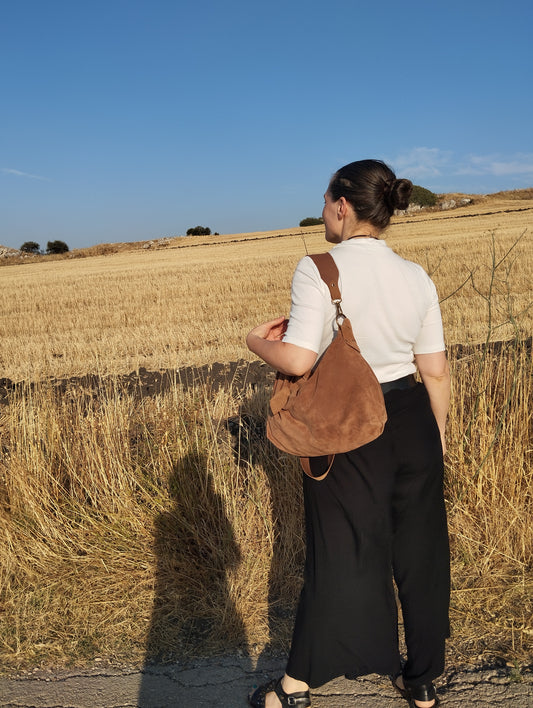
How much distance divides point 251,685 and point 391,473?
1.08 meters

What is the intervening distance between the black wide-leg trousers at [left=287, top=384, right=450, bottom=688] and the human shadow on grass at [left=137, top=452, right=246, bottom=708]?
0.70m

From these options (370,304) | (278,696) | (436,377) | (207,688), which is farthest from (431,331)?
(207,688)

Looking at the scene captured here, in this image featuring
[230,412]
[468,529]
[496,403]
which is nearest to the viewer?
[468,529]

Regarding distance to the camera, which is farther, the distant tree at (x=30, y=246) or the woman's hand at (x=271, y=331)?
the distant tree at (x=30, y=246)

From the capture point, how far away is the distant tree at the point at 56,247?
57.8m

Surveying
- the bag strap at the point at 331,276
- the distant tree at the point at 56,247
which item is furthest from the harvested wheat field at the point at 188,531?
the distant tree at the point at 56,247

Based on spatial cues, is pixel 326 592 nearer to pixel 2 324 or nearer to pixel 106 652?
pixel 106 652

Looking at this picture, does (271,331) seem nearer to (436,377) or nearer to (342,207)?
Answer: (342,207)

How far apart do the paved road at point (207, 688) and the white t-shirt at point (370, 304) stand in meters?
1.23

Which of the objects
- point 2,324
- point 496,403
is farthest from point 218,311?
point 496,403

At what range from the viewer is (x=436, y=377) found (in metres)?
2.22

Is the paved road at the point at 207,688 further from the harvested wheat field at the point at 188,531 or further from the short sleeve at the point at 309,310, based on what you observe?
the short sleeve at the point at 309,310

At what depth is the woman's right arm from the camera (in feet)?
7.20

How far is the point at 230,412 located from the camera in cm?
481
